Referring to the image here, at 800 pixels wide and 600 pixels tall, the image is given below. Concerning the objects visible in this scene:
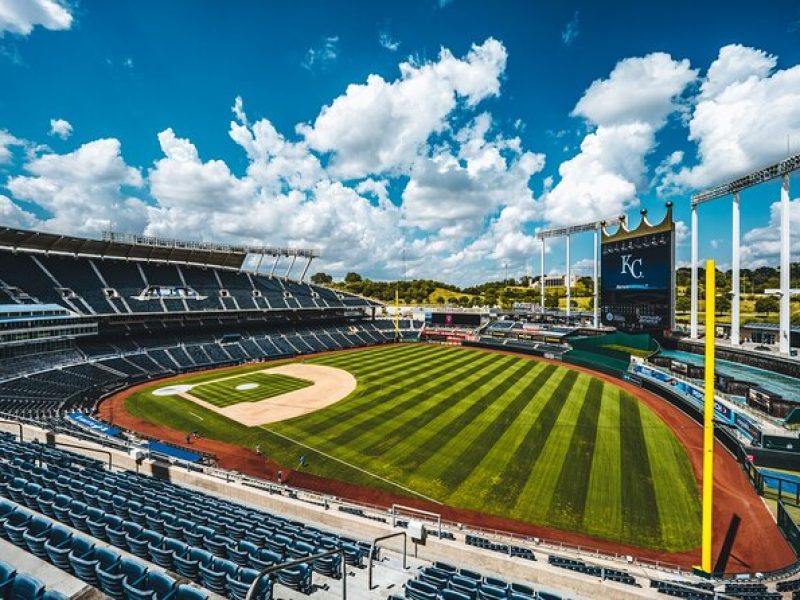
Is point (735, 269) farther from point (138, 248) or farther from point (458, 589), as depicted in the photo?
point (138, 248)

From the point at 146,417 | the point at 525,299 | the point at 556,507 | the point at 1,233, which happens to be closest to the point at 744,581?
the point at 556,507

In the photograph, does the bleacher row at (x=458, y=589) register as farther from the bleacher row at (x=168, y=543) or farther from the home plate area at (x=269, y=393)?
the home plate area at (x=269, y=393)

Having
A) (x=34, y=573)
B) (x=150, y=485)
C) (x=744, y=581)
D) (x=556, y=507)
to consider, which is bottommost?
(x=556, y=507)

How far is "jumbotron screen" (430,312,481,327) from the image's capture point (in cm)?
8044

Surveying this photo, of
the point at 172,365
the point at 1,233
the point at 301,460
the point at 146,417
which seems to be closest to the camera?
the point at 301,460

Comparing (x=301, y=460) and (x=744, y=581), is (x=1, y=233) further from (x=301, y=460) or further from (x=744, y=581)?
(x=744, y=581)

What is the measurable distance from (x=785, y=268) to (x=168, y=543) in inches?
2138

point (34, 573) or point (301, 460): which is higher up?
point (34, 573)

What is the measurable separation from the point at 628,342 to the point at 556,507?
40.6 m

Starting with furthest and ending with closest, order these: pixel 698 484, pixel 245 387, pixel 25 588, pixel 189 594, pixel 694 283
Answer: pixel 694 283 → pixel 245 387 → pixel 698 484 → pixel 189 594 → pixel 25 588

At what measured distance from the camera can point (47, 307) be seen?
41188 millimetres

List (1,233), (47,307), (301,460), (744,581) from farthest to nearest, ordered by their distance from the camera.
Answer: (1,233) → (47,307) → (301,460) → (744,581)

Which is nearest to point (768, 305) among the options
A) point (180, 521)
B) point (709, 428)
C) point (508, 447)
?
point (508, 447)

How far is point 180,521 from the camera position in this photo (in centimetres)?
1013
